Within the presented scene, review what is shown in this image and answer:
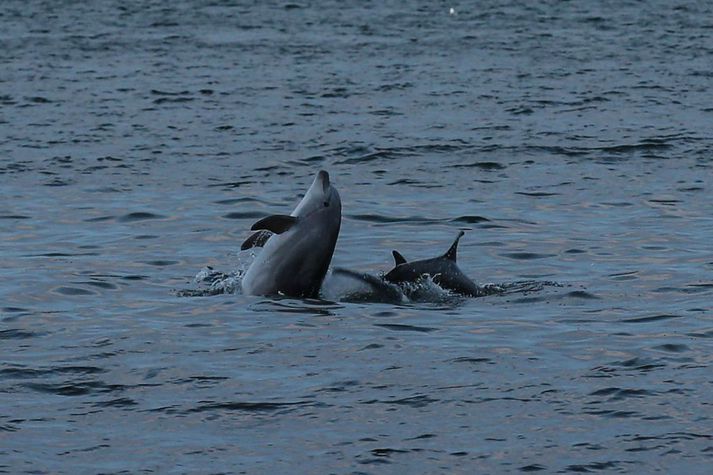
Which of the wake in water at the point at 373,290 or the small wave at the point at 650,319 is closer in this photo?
the small wave at the point at 650,319

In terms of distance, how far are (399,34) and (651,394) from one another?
38.6 m

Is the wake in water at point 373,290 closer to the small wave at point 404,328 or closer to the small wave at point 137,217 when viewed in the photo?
the small wave at point 404,328

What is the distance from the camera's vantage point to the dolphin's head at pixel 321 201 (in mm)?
18062

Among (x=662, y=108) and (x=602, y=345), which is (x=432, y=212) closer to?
(x=602, y=345)

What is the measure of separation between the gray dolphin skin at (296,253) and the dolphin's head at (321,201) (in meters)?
0.01

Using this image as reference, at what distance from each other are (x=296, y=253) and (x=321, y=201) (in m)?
0.83

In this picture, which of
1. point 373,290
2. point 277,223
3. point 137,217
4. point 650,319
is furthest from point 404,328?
point 137,217

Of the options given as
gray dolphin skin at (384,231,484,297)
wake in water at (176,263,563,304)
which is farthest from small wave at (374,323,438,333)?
gray dolphin skin at (384,231,484,297)

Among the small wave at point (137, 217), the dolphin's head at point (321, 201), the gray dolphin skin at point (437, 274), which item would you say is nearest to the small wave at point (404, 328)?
the gray dolphin skin at point (437, 274)

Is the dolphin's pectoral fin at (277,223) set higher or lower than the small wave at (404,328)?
higher

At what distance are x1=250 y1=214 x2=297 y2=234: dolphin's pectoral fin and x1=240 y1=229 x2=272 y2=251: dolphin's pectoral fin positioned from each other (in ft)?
0.76

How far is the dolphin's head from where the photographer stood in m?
18.1

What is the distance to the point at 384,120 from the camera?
3372cm

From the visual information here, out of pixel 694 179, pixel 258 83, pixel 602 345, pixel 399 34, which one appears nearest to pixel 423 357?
pixel 602 345
